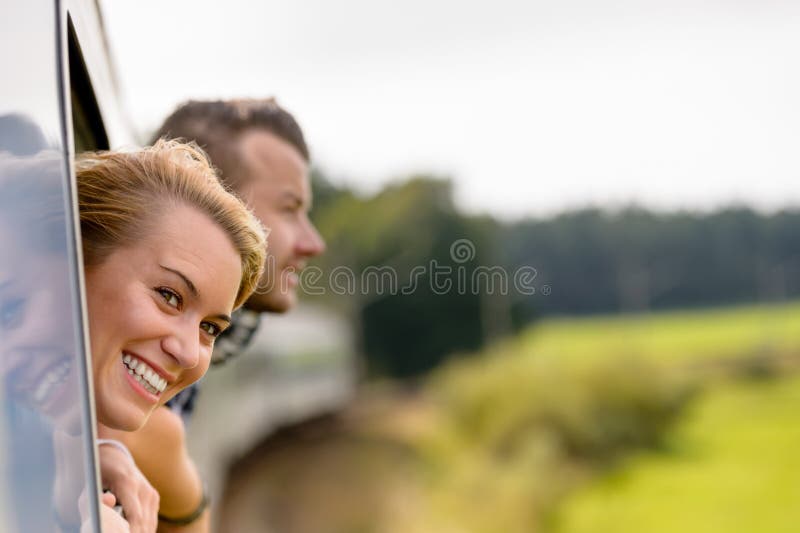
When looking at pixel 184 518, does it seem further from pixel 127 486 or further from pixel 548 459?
pixel 548 459

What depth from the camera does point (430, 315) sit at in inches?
1298

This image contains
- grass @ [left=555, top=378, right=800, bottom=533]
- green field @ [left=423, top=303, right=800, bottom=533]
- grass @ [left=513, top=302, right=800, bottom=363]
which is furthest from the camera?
grass @ [left=513, top=302, right=800, bottom=363]

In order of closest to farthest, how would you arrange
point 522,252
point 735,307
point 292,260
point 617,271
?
point 292,260, point 522,252, point 617,271, point 735,307

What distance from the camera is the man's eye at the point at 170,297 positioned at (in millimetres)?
1012

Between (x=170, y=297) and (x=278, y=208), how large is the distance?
47cm

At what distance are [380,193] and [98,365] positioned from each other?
30.7 meters

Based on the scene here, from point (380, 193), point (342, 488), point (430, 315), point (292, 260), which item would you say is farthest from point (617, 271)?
point (292, 260)

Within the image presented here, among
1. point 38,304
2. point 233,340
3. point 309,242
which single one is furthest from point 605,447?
point 38,304

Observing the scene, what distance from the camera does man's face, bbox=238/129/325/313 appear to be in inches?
56.8

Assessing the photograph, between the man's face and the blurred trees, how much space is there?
2781cm

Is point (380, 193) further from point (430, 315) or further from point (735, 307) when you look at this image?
point (735, 307)

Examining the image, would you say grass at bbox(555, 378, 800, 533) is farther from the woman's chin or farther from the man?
the woman's chin

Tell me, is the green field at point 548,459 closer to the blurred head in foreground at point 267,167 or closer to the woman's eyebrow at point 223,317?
the blurred head in foreground at point 267,167

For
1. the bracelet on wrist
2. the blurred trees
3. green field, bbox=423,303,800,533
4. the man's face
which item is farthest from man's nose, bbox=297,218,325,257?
the blurred trees
